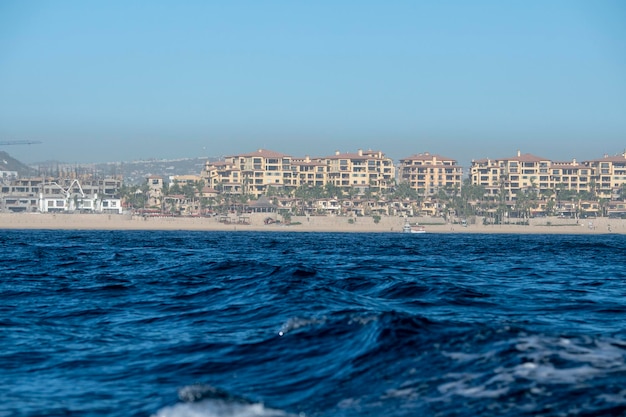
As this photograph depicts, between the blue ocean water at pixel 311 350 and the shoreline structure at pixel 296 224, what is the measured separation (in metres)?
155

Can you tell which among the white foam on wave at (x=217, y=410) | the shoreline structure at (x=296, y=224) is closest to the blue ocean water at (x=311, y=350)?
the white foam on wave at (x=217, y=410)

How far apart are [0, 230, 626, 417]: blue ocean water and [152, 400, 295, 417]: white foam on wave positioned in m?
0.03

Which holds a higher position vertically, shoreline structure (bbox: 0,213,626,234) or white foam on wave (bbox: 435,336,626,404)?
white foam on wave (bbox: 435,336,626,404)

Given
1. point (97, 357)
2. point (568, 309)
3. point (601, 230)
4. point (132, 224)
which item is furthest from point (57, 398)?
point (601, 230)

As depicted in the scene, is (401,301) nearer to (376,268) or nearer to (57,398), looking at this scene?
(57,398)

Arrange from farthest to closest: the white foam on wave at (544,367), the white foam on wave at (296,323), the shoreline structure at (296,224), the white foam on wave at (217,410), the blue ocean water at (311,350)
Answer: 1. the shoreline structure at (296,224)
2. the white foam on wave at (296,323)
3. the white foam on wave at (544,367)
4. the blue ocean water at (311,350)
5. the white foam on wave at (217,410)

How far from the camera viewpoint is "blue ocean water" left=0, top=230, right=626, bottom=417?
1176cm

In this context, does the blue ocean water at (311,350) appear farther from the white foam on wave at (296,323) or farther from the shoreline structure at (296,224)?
the shoreline structure at (296,224)

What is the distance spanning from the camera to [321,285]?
25219mm

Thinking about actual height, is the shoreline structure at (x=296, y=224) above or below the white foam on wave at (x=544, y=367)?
below

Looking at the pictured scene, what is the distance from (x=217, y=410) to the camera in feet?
36.9

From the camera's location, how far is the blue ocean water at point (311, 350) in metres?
11.8

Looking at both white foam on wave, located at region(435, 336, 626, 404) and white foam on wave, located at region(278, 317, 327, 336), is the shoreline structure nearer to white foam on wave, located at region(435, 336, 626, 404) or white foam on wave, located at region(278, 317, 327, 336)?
white foam on wave, located at region(278, 317, 327, 336)

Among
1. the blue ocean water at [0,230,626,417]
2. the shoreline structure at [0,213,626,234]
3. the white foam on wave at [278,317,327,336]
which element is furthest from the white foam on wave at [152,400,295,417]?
the shoreline structure at [0,213,626,234]
